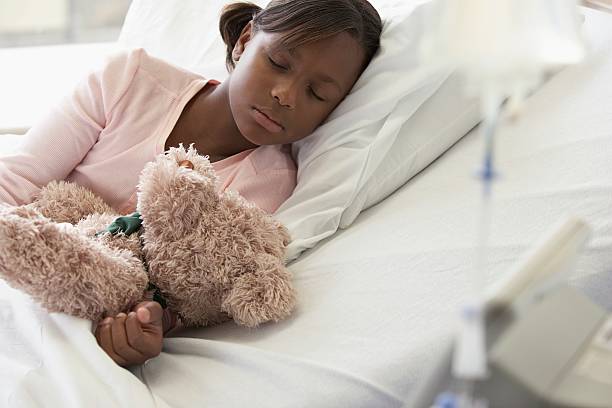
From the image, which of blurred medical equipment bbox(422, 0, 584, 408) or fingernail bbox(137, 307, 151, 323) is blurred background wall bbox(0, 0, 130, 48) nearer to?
fingernail bbox(137, 307, 151, 323)

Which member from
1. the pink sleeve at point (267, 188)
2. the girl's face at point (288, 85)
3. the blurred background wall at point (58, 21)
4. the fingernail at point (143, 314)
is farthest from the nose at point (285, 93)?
the blurred background wall at point (58, 21)

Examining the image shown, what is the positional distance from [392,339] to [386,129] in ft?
1.09

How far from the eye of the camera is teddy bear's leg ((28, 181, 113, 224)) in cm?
122

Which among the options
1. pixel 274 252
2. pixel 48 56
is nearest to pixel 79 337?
pixel 274 252

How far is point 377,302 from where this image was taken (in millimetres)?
997

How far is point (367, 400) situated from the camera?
93 cm

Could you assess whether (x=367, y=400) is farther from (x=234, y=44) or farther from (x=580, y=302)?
(x=234, y=44)

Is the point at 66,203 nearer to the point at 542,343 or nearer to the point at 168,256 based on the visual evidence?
the point at 168,256

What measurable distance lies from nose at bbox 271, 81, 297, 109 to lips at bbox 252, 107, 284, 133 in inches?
1.5

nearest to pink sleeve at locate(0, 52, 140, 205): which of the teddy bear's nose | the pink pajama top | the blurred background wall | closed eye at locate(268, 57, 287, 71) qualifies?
the pink pajama top

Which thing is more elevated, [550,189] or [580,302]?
[580,302]

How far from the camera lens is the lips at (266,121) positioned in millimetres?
1238

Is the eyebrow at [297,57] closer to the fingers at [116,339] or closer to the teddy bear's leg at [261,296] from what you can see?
the teddy bear's leg at [261,296]

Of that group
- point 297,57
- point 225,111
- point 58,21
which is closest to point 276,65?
point 297,57
